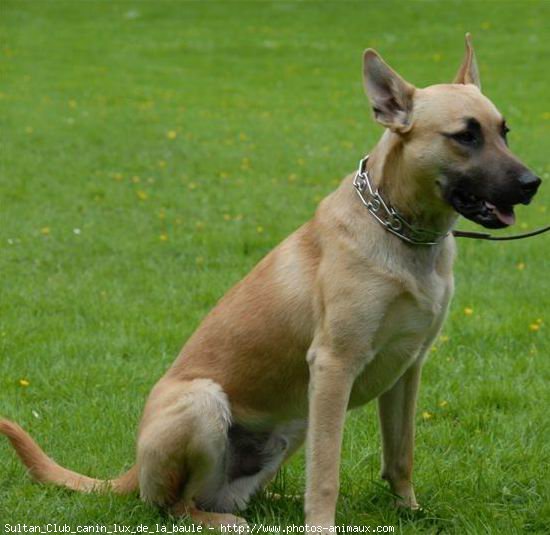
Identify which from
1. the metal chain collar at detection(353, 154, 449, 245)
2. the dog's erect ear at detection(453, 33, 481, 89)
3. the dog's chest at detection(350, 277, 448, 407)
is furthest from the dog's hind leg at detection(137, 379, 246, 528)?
the dog's erect ear at detection(453, 33, 481, 89)

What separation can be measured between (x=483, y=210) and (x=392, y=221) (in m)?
0.35

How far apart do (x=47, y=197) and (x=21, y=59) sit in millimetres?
11022

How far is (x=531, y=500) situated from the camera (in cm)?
461

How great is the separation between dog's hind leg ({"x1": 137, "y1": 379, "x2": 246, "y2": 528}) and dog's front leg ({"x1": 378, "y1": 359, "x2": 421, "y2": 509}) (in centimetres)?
72

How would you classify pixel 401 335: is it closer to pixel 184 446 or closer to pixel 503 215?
pixel 503 215

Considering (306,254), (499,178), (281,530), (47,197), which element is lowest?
(47,197)

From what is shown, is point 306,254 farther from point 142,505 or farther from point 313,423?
point 142,505

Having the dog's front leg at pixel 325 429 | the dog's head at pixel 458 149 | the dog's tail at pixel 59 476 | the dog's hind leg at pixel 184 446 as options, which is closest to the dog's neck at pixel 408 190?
the dog's head at pixel 458 149

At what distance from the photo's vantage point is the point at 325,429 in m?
4.17

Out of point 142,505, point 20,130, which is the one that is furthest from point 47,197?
point 142,505

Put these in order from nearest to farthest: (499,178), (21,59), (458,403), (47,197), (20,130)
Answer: (499,178), (458,403), (47,197), (20,130), (21,59)

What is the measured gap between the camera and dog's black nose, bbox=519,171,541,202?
13.3ft

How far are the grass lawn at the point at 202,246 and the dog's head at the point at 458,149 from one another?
1.27 m

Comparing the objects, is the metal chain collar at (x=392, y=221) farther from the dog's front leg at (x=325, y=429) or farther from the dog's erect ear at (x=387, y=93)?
the dog's front leg at (x=325, y=429)
